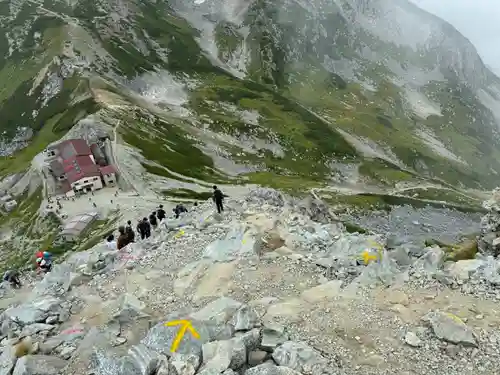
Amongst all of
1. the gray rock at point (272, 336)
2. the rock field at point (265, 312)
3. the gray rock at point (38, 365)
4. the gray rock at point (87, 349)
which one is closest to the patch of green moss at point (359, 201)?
the rock field at point (265, 312)

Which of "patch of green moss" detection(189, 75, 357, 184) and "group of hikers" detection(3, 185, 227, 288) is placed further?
"patch of green moss" detection(189, 75, 357, 184)

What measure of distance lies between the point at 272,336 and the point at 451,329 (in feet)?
23.0

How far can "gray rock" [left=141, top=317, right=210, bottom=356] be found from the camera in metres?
17.5

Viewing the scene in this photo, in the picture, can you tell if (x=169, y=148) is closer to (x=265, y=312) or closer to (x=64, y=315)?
(x=64, y=315)

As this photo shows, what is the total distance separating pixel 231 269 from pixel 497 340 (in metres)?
13.3

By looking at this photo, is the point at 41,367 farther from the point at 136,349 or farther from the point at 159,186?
the point at 159,186

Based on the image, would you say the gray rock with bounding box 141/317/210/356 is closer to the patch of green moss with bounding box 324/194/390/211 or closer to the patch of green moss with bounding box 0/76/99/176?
the patch of green moss with bounding box 324/194/390/211

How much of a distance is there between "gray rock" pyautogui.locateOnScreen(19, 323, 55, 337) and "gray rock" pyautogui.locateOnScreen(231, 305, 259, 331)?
9.90m

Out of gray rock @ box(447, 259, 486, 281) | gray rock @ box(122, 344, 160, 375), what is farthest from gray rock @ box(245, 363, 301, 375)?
gray rock @ box(447, 259, 486, 281)

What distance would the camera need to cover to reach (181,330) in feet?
59.4

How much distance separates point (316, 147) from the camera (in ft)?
593

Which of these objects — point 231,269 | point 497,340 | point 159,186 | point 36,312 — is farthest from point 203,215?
point 159,186

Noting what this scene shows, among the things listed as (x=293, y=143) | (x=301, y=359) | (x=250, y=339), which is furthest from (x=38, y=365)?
(x=293, y=143)

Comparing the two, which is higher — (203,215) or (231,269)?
(231,269)
